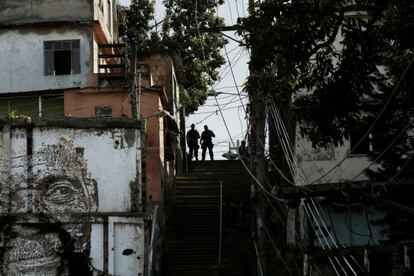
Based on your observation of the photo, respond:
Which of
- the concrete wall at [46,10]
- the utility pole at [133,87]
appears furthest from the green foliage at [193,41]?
the utility pole at [133,87]

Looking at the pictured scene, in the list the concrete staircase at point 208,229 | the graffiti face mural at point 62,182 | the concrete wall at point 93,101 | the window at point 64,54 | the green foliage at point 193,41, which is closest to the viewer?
the graffiti face mural at point 62,182

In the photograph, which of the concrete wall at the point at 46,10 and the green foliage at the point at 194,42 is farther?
the green foliage at the point at 194,42

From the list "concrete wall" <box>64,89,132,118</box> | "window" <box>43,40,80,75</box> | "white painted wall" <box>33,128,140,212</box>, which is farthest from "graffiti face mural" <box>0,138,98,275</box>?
"window" <box>43,40,80,75</box>

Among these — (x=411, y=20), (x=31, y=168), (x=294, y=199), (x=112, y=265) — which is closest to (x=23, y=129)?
(x=31, y=168)

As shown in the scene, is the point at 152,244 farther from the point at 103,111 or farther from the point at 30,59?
the point at 30,59

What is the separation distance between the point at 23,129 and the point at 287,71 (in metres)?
9.07

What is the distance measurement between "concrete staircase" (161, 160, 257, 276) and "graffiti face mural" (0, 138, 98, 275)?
5.31 metres

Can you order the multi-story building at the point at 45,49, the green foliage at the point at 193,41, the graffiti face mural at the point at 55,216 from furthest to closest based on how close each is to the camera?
1. the green foliage at the point at 193,41
2. the multi-story building at the point at 45,49
3. the graffiti face mural at the point at 55,216

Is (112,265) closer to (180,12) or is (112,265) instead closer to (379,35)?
(379,35)

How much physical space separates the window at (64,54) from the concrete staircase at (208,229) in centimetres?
573

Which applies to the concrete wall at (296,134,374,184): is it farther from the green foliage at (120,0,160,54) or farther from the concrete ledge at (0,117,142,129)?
the green foliage at (120,0,160,54)

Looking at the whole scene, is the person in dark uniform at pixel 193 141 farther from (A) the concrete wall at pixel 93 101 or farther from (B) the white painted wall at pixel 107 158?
(B) the white painted wall at pixel 107 158

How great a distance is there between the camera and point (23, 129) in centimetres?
2005

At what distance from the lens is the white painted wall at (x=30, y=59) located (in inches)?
1179
